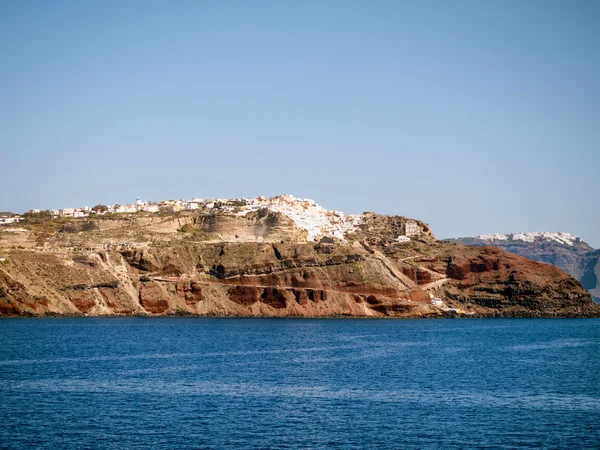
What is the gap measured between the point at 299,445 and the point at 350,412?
835 centimetres

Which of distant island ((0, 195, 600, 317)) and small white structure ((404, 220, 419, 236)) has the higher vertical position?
small white structure ((404, 220, 419, 236))

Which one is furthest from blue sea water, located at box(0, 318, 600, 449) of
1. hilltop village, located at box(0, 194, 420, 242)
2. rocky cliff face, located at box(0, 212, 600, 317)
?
hilltop village, located at box(0, 194, 420, 242)

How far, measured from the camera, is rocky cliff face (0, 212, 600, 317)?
4702 inches

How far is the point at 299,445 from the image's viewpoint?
120ft

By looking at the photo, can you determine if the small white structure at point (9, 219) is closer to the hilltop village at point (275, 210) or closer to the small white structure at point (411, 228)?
the hilltop village at point (275, 210)

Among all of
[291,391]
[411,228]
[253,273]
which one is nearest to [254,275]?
[253,273]

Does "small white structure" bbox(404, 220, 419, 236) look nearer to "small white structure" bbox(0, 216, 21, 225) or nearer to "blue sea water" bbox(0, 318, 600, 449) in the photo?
"blue sea water" bbox(0, 318, 600, 449)

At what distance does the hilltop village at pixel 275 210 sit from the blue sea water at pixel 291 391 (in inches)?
2665

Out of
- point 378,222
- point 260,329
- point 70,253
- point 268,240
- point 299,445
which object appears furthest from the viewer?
point 378,222

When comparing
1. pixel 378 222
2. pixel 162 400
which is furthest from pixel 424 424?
pixel 378 222

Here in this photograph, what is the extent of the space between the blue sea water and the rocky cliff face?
27.4m

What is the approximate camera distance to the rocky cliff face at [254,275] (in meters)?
119

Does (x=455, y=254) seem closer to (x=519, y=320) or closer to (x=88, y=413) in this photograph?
(x=519, y=320)

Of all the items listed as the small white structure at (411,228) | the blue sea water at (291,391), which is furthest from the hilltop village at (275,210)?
the blue sea water at (291,391)
